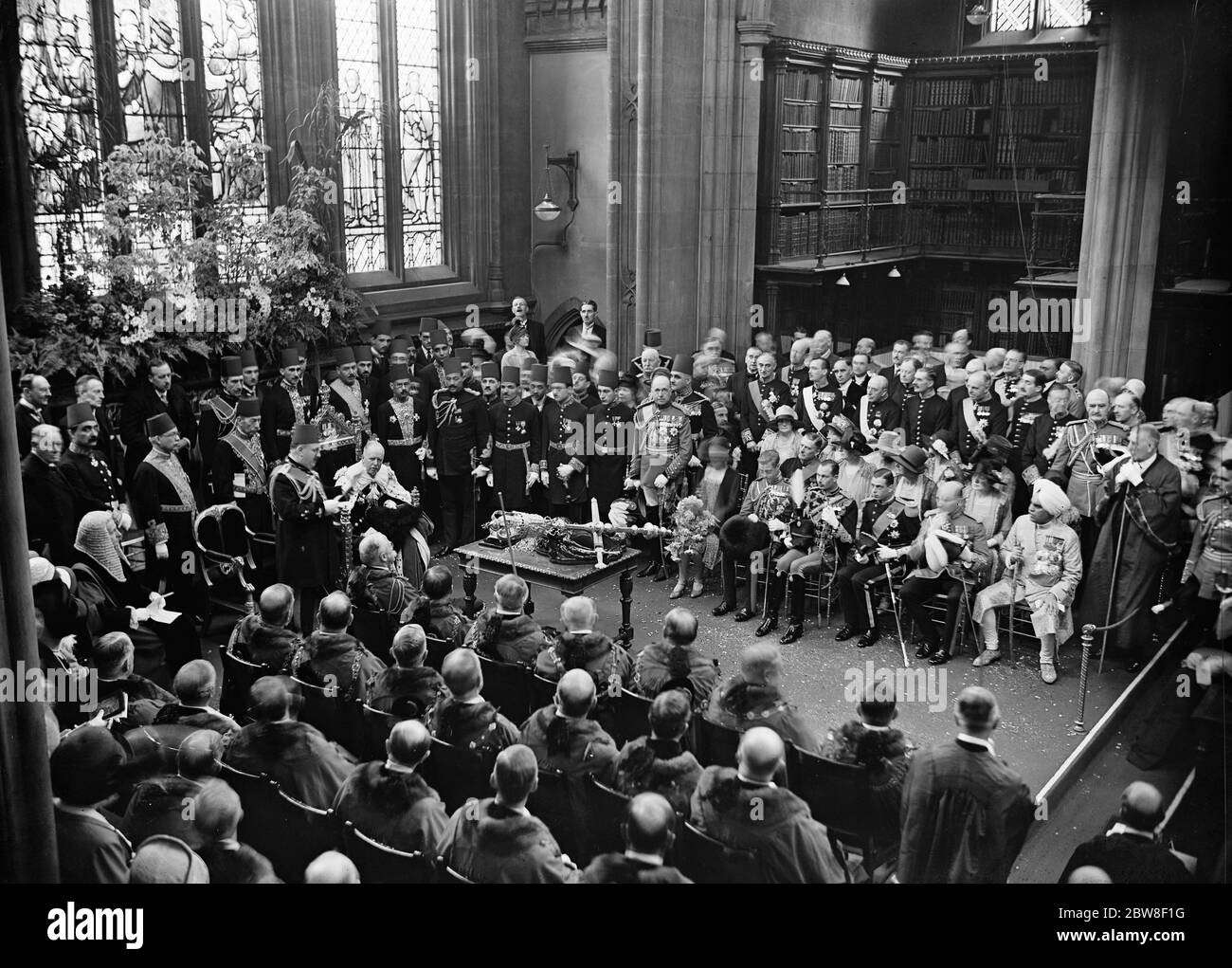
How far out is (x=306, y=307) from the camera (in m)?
10.6

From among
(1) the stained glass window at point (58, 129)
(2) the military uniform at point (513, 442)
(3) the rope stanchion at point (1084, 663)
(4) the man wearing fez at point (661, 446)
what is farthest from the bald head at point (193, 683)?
(1) the stained glass window at point (58, 129)

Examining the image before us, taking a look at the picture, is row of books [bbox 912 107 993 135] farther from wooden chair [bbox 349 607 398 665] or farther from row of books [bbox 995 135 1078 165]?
wooden chair [bbox 349 607 398 665]

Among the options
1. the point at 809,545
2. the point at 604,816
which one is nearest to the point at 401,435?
the point at 809,545

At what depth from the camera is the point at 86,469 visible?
7.34 metres

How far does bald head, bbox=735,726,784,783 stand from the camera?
446cm

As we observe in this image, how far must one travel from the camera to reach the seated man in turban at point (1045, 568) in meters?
7.14

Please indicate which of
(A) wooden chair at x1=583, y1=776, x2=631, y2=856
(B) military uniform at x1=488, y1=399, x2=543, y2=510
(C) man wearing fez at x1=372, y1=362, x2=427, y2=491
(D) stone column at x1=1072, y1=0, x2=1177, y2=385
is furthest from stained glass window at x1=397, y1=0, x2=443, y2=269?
(A) wooden chair at x1=583, y1=776, x2=631, y2=856

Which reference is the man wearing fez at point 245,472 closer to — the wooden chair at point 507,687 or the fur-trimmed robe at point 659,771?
the wooden chair at point 507,687

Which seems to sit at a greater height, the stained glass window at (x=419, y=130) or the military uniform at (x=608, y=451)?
the stained glass window at (x=419, y=130)

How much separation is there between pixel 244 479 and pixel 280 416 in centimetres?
103

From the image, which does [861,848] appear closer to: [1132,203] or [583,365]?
[1132,203]

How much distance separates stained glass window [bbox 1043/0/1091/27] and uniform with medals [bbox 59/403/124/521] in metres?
10.6

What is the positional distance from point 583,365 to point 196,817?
7.10 m

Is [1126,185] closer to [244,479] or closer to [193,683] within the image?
[244,479]
